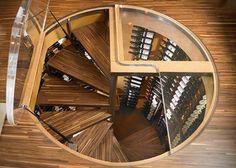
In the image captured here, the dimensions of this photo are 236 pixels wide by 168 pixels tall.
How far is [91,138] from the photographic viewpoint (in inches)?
130

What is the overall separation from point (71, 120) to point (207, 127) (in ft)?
5.01

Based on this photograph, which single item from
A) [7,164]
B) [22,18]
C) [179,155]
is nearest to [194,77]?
[179,155]

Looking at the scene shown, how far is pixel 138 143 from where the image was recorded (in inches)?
178

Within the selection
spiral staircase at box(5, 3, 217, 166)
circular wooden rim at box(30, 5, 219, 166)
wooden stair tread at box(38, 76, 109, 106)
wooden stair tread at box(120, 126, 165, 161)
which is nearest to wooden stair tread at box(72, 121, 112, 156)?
spiral staircase at box(5, 3, 217, 166)

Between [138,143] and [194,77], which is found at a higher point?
[194,77]

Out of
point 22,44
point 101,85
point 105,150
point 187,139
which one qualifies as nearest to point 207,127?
point 187,139

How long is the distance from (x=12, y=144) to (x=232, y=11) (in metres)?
2.86

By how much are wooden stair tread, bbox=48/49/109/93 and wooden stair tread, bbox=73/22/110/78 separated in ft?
0.67

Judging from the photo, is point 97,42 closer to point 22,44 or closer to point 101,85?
point 101,85

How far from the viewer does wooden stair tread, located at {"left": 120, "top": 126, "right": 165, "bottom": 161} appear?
4125 mm

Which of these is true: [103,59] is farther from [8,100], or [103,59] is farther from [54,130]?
[8,100]

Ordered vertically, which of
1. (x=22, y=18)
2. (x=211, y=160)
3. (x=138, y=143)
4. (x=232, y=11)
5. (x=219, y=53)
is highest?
(x=232, y=11)

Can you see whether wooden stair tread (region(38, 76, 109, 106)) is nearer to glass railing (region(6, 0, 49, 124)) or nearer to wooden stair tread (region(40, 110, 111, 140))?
wooden stair tread (region(40, 110, 111, 140))

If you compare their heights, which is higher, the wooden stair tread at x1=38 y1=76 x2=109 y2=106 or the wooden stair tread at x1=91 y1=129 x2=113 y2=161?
the wooden stair tread at x1=38 y1=76 x2=109 y2=106
